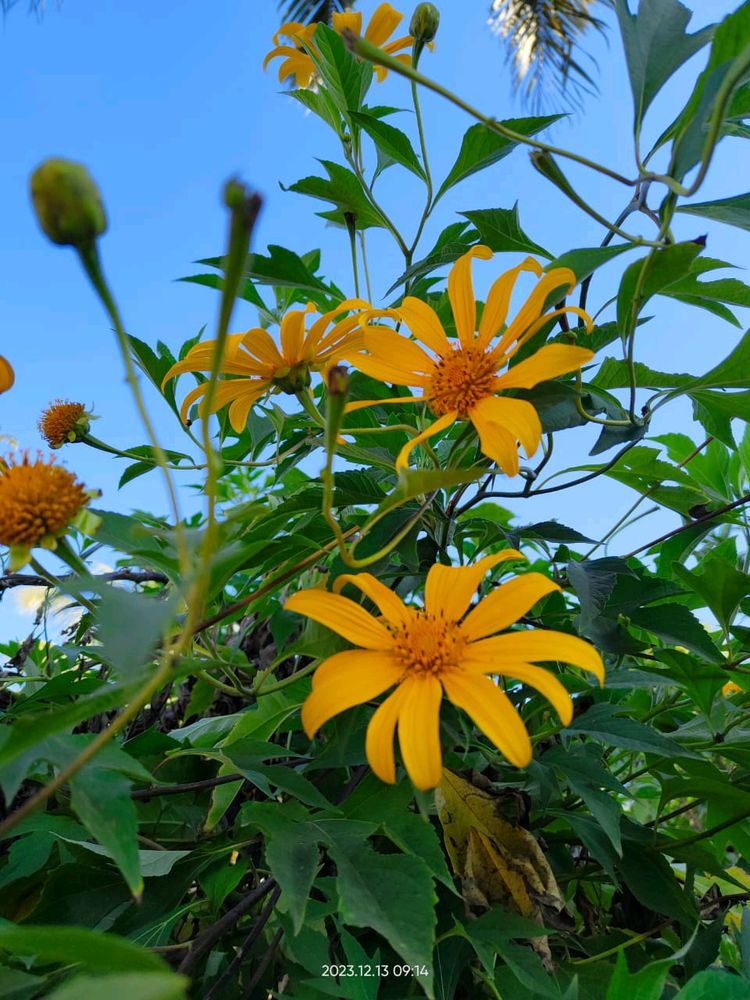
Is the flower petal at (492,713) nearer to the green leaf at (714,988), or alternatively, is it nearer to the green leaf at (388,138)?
the green leaf at (714,988)

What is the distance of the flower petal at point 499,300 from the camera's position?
55cm

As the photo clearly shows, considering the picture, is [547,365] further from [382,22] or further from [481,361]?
[382,22]

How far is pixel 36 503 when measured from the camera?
455 mm

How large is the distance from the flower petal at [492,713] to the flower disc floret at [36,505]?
0.23 meters

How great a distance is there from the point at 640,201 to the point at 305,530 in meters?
0.35

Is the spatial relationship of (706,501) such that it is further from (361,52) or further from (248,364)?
(361,52)

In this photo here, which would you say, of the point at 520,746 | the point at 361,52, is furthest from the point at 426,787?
the point at 361,52

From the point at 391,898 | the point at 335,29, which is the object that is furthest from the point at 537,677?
the point at 335,29

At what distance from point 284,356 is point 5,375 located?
21cm

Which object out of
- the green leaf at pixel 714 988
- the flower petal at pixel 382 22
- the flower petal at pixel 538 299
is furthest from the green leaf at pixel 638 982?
the flower petal at pixel 382 22

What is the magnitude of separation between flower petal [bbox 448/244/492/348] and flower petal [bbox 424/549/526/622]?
0.16m

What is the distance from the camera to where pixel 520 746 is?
396 millimetres

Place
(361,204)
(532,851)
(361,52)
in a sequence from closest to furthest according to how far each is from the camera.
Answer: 1. (361,52)
2. (532,851)
3. (361,204)

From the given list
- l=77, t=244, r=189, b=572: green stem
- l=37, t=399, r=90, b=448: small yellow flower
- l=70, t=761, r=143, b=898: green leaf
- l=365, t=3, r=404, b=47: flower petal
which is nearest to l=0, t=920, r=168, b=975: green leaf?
l=70, t=761, r=143, b=898: green leaf
